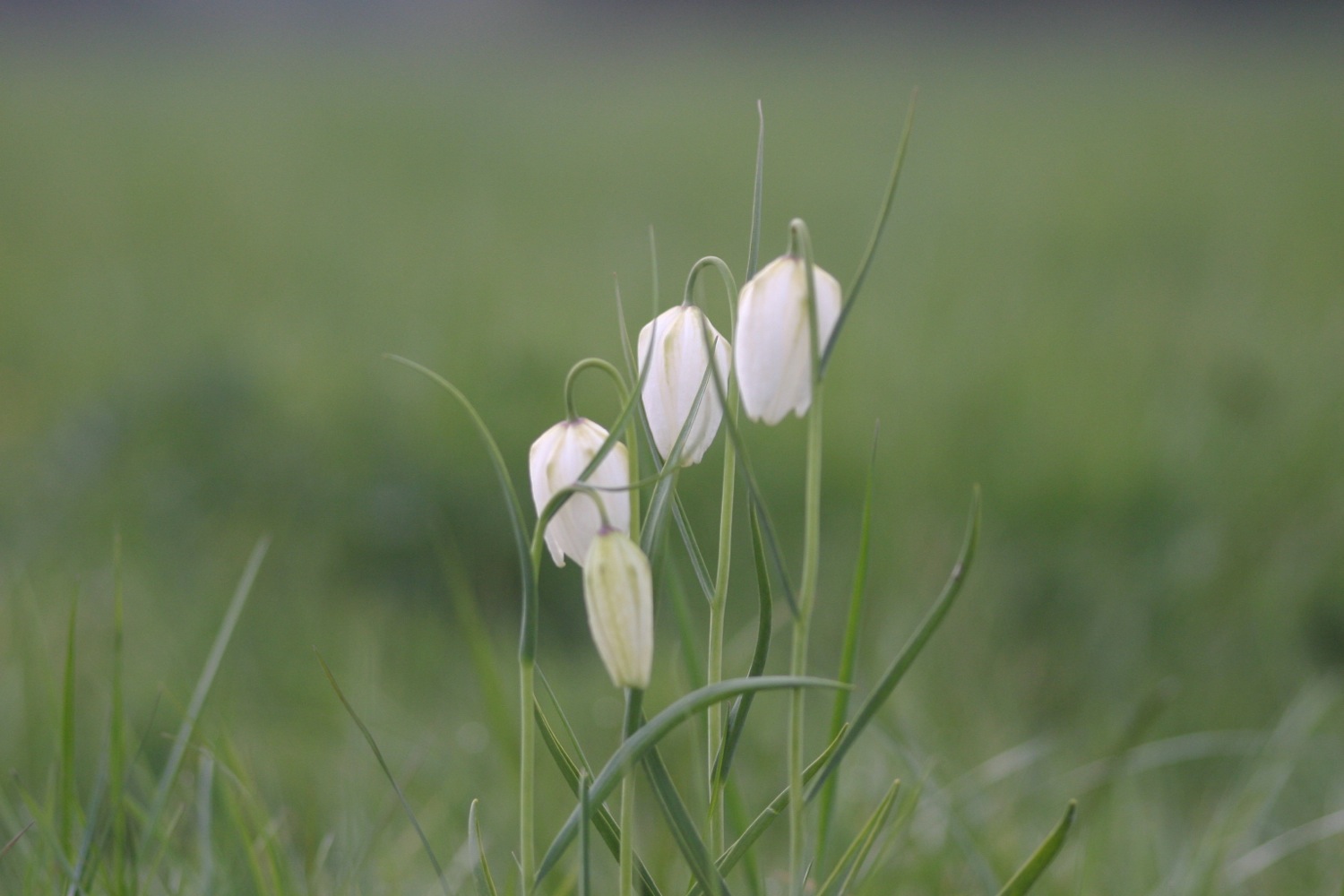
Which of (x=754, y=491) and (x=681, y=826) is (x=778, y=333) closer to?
(x=754, y=491)

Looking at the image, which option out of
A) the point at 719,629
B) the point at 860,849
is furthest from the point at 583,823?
the point at 860,849

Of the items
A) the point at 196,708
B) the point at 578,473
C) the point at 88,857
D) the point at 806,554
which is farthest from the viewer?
the point at 196,708

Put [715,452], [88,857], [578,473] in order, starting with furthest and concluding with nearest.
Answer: [715,452] → [88,857] → [578,473]

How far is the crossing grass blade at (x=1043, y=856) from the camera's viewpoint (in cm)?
52

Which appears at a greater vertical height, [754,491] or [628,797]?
[754,491]

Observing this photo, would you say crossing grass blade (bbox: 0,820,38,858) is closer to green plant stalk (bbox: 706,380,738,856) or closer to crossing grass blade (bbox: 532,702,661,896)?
crossing grass blade (bbox: 532,702,661,896)

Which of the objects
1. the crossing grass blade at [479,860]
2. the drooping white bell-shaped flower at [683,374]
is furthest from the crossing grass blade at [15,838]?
the drooping white bell-shaped flower at [683,374]

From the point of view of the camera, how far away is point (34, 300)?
3225 mm

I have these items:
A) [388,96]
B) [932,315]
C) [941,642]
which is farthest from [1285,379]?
[388,96]

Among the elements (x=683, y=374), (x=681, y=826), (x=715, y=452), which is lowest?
(x=715, y=452)

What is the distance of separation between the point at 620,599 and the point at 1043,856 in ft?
0.89

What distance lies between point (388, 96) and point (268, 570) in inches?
202

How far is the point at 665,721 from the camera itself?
53cm

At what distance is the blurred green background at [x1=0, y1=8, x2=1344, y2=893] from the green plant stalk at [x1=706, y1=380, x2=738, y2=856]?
385mm
